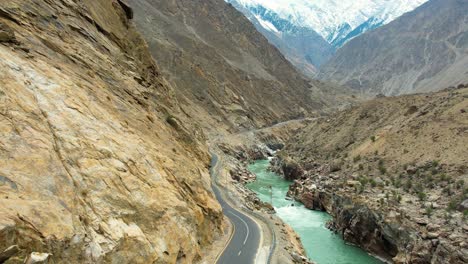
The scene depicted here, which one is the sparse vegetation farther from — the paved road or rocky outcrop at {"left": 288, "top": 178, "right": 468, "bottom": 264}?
the paved road

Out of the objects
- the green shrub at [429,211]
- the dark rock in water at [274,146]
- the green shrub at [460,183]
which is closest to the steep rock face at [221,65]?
the dark rock in water at [274,146]

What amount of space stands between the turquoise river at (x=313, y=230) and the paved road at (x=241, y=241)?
6272 mm

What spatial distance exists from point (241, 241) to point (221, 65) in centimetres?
9715

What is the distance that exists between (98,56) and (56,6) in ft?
16.6

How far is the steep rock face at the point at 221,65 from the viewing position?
338 ft

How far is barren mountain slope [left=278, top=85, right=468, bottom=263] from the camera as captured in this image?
33.0 m

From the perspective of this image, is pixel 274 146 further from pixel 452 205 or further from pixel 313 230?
pixel 452 205

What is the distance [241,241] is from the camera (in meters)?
28.7

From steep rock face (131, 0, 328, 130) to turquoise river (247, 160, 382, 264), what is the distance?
2275 centimetres

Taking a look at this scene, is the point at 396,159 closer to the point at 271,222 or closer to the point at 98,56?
the point at 271,222

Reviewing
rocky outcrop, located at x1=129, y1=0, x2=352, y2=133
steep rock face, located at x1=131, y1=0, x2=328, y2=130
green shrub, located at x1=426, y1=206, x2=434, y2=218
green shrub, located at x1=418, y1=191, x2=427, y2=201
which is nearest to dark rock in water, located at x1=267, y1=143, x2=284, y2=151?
rocky outcrop, located at x1=129, y1=0, x2=352, y2=133

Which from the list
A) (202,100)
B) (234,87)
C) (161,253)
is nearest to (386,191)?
(161,253)

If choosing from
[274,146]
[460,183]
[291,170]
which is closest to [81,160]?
[460,183]

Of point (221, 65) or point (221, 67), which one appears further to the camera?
point (221, 65)
